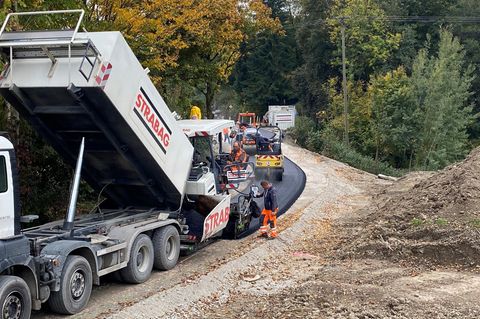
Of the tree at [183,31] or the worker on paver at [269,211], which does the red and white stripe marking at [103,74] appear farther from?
the tree at [183,31]

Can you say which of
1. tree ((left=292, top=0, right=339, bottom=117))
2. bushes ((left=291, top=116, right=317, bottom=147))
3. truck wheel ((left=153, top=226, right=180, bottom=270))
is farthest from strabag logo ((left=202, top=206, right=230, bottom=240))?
tree ((left=292, top=0, right=339, bottom=117))

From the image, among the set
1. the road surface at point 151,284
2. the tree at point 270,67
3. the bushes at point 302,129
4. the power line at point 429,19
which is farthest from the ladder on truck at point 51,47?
the tree at point 270,67

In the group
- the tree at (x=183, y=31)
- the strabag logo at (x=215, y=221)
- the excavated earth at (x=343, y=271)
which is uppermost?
the tree at (x=183, y=31)

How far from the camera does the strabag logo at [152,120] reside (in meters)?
9.48

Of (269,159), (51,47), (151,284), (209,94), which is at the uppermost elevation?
(209,94)

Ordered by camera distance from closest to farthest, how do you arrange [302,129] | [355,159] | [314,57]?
[355,159] → [302,129] → [314,57]

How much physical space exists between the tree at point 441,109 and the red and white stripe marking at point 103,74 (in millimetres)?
30878

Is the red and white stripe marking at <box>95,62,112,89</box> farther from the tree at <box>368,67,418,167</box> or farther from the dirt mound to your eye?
the tree at <box>368,67,418,167</box>

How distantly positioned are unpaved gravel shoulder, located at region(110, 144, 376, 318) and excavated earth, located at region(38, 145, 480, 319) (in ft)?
0.07

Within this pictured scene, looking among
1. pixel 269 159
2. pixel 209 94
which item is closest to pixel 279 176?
pixel 269 159

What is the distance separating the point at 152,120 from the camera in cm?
987

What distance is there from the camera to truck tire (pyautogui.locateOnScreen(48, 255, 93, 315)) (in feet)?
26.4

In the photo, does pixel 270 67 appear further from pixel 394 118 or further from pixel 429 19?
pixel 394 118

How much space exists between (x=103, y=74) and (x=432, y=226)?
7.82 metres
